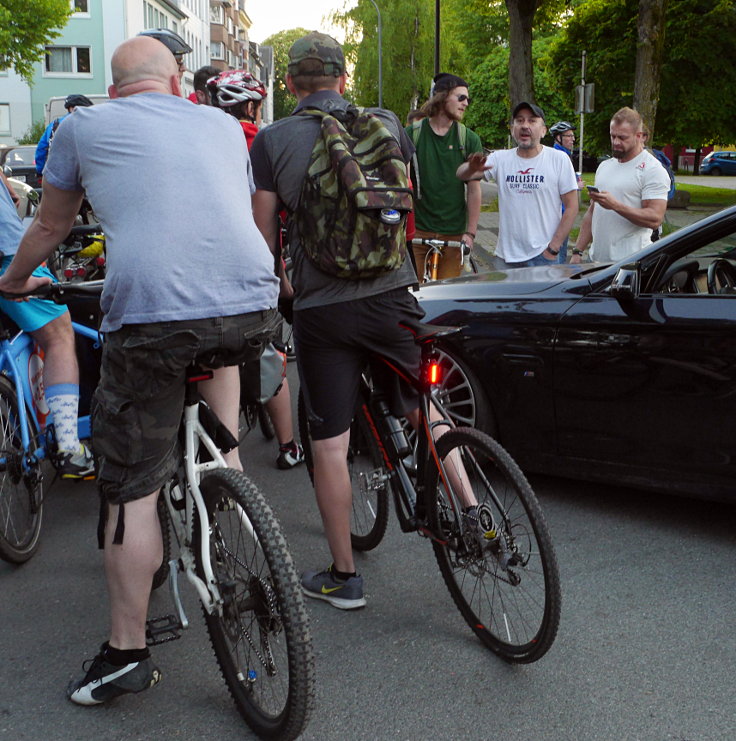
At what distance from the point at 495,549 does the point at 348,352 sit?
809 millimetres

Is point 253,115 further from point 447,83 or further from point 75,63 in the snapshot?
point 75,63

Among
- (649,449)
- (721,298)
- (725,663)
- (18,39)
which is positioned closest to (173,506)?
(725,663)

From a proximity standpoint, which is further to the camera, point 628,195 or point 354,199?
point 628,195

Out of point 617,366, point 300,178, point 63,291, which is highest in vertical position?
point 300,178

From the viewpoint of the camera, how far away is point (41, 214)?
9.72 ft

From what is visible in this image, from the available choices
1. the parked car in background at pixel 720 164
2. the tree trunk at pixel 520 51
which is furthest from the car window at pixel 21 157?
the parked car in background at pixel 720 164

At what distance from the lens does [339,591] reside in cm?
379

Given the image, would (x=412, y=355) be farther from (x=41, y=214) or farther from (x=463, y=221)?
(x=463, y=221)

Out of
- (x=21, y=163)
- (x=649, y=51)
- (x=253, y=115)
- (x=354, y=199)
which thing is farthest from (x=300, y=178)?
(x=21, y=163)

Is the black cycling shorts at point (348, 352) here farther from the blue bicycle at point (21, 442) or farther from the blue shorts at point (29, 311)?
the blue shorts at point (29, 311)

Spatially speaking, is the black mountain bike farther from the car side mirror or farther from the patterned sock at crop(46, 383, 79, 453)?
the patterned sock at crop(46, 383, 79, 453)

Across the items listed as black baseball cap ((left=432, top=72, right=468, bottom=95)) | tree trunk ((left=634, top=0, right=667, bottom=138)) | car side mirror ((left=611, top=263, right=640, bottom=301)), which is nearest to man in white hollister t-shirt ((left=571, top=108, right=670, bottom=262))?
black baseball cap ((left=432, top=72, right=468, bottom=95))

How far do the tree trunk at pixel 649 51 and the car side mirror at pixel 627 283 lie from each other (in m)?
15.4

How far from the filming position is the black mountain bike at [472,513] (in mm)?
3146
